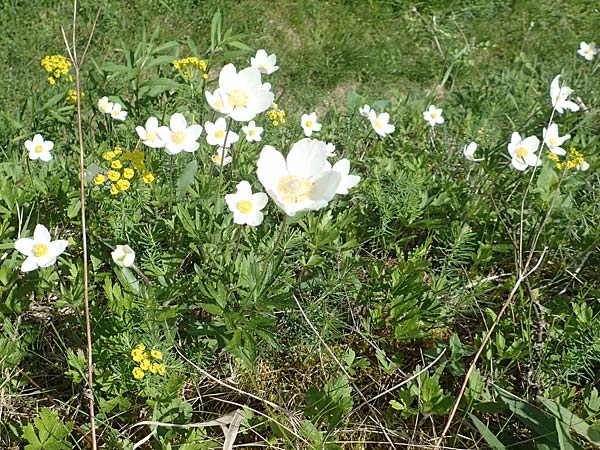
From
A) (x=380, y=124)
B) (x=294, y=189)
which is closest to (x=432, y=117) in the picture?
(x=380, y=124)

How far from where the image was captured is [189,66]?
3031mm

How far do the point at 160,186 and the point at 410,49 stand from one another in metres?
2.68

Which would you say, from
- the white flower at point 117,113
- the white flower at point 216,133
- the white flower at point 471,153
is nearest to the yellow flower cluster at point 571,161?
the white flower at point 471,153

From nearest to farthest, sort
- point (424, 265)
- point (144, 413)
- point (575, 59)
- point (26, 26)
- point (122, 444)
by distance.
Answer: point (122, 444), point (144, 413), point (424, 265), point (26, 26), point (575, 59)

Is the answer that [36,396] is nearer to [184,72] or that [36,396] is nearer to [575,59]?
[184,72]

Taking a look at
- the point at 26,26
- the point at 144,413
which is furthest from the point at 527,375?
the point at 26,26

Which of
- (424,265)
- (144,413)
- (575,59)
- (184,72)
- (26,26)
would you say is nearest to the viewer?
(144,413)

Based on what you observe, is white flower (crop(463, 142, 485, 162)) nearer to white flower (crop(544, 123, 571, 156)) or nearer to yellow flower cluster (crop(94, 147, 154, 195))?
white flower (crop(544, 123, 571, 156))

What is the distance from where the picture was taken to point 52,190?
254cm

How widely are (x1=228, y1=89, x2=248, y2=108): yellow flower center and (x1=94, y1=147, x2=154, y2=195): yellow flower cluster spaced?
17.2 inches

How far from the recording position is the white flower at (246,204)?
2.00m

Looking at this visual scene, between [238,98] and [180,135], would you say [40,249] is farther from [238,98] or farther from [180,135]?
[238,98]

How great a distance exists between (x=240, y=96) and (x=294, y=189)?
1.71 ft

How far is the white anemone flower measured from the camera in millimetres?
1727
